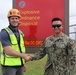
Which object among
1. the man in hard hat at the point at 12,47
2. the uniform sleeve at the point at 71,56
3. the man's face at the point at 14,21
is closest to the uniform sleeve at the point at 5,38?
the man in hard hat at the point at 12,47

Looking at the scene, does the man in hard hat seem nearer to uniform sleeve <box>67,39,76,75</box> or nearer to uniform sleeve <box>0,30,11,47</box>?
uniform sleeve <box>0,30,11,47</box>

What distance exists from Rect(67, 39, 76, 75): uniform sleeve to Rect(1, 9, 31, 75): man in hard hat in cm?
81

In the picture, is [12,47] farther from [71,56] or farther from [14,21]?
[71,56]

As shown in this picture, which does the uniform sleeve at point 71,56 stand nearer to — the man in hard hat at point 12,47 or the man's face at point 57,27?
the man's face at point 57,27

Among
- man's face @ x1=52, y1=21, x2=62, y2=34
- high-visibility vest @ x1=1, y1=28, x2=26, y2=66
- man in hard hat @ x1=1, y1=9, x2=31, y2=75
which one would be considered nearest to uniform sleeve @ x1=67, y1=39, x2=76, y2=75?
man's face @ x1=52, y1=21, x2=62, y2=34

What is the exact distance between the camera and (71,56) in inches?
213

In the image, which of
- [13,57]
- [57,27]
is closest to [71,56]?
[57,27]

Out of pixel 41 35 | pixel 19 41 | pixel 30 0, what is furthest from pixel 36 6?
pixel 19 41

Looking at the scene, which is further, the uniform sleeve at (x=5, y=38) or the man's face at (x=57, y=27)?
the uniform sleeve at (x=5, y=38)

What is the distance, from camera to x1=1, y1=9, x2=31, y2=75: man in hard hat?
5766 millimetres

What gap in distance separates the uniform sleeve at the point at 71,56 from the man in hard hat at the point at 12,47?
2.66 feet

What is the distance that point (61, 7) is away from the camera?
10703 millimetres

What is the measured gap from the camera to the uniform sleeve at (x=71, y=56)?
17.6ft

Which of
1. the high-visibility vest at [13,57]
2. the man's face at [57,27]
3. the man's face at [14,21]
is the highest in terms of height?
the man's face at [14,21]
